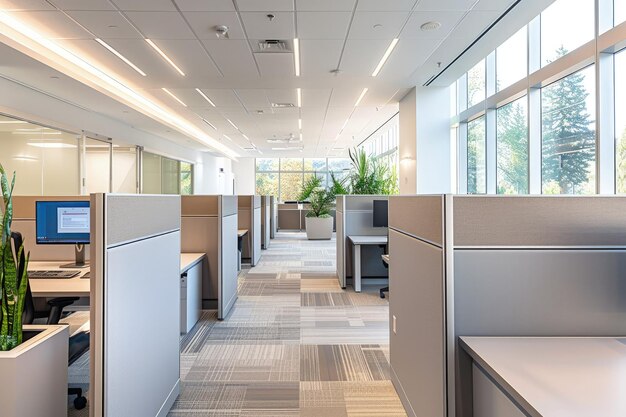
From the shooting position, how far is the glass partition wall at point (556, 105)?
130 inches

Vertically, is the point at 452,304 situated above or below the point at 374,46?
below

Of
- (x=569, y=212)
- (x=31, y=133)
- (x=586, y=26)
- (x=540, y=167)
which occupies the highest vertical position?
(x=586, y=26)

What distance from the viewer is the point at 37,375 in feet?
→ 4.23

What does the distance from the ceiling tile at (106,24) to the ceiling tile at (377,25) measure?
85.2 inches

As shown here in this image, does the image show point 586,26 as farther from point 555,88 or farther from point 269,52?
point 269,52

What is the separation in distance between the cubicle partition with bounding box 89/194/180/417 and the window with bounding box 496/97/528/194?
4007 mm

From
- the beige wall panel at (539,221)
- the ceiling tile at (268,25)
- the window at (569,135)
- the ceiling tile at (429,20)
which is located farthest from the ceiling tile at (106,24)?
the window at (569,135)

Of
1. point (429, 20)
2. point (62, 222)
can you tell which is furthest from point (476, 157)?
point (62, 222)

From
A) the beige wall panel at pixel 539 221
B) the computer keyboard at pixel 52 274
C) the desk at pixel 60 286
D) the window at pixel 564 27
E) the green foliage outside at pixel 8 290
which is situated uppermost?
the window at pixel 564 27

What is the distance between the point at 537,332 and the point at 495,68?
4729 millimetres

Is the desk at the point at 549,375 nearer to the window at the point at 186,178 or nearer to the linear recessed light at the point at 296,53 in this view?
the linear recessed light at the point at 296,53

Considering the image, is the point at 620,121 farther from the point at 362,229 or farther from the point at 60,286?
the point at 60,286

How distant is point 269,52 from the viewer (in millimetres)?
4523

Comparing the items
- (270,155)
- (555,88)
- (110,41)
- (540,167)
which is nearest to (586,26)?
(555,88)
